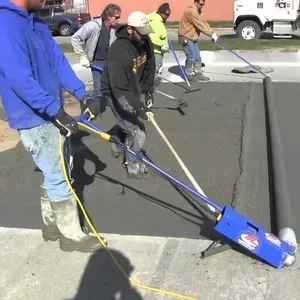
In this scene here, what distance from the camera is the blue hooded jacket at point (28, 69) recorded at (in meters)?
3.29

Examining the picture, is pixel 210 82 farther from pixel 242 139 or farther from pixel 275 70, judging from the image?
pixel 242 139

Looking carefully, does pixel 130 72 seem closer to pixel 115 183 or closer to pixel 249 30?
pixel 115 183

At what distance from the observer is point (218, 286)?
11.2 ft

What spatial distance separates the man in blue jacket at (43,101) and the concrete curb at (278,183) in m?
1.51

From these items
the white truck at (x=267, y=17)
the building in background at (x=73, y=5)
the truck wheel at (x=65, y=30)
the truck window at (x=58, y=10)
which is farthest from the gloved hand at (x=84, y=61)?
the building in background at (x=73, y=5)

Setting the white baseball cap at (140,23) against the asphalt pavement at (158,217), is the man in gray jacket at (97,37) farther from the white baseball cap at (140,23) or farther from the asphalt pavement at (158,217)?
the white baseball cap at (140,23)

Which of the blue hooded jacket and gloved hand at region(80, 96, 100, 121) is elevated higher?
the blue hooded jacket

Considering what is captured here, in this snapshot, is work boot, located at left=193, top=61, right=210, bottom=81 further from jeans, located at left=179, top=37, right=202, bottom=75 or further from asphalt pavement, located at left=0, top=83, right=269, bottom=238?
asphalt pavement, located at left=0, top=83, right=269, bottom=238

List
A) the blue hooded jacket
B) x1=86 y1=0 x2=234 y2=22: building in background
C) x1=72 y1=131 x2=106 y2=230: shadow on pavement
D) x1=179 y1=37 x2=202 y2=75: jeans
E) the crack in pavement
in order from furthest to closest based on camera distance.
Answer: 1. x1=86 y1=0 x2=234 y2=22: building in background
2. x1=179 y1=37 x2=202 y2=75: jeans
3. x1=72 y1=131 x2=106 y2=230: shadow on pavement
4. the crack in pavement
5. the blue hooded jacket

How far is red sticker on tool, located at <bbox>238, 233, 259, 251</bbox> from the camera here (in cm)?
353

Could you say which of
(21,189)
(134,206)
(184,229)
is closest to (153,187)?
(134,206)

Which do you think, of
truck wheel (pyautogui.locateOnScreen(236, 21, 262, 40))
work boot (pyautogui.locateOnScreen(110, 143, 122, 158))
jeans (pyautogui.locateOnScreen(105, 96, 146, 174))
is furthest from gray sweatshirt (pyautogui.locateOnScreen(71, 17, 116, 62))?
truck wheel (pyautogui.locateOnScreen(236, 21, 262, 40))

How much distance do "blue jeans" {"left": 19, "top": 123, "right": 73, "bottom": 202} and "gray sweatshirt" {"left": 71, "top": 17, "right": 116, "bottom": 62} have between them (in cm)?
400

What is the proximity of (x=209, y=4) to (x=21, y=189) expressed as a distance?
2828 centimetres
